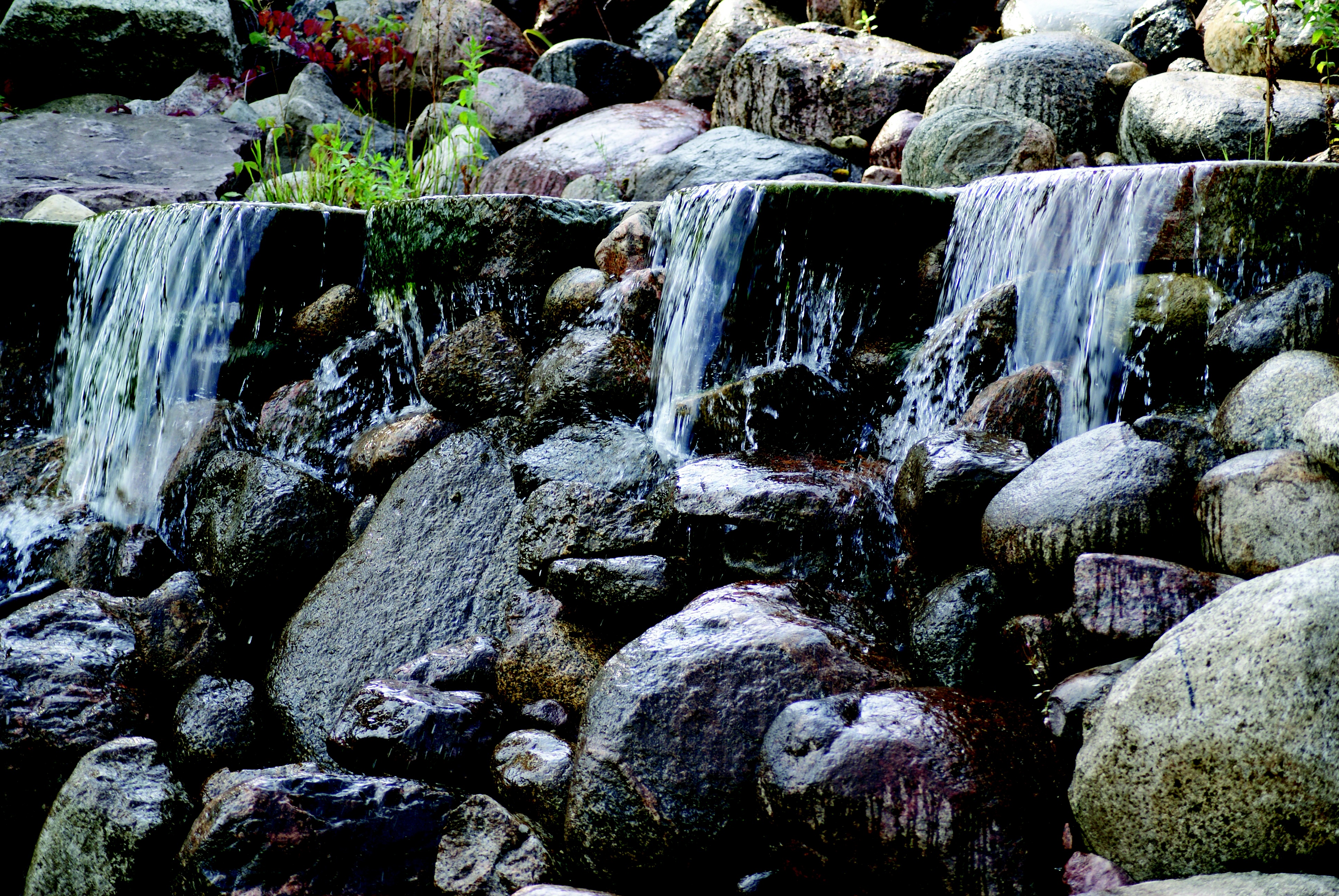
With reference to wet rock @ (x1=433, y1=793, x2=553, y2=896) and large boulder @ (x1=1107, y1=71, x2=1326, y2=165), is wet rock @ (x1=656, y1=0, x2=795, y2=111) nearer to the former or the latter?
large boulder @ (x1=1107, y1=71, x2=1326, y2=165)

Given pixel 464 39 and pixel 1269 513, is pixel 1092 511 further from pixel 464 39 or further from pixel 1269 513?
pixel 464 39

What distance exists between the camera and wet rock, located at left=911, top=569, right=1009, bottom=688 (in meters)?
2.83

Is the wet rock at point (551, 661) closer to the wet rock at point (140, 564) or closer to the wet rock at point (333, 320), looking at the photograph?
the wet rock at point (140, 564)

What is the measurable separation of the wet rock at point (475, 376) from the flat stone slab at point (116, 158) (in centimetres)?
399

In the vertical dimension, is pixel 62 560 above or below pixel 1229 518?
below

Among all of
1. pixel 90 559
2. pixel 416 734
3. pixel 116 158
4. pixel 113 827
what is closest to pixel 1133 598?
pixel 416 734

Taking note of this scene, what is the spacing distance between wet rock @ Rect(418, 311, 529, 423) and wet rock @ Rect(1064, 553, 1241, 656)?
279 centimetres

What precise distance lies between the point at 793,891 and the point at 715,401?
6.89 ft

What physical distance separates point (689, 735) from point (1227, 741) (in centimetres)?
120

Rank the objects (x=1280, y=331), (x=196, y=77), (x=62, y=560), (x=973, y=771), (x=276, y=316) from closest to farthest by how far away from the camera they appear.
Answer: (x=973, y=771) < (x=1280, y=331) < (x=62, y=560) < (x=276, y=316) < (x=196, y=77)

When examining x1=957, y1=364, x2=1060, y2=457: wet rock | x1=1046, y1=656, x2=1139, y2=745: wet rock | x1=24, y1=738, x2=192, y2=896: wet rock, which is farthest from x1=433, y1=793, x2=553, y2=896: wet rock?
x1=957, y1=364, x2=1060, y2=457: wet rock

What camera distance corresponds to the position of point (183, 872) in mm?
2777

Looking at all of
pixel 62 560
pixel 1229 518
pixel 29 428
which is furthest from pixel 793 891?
pixel 29 428

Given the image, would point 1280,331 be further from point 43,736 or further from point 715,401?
point 43,736
